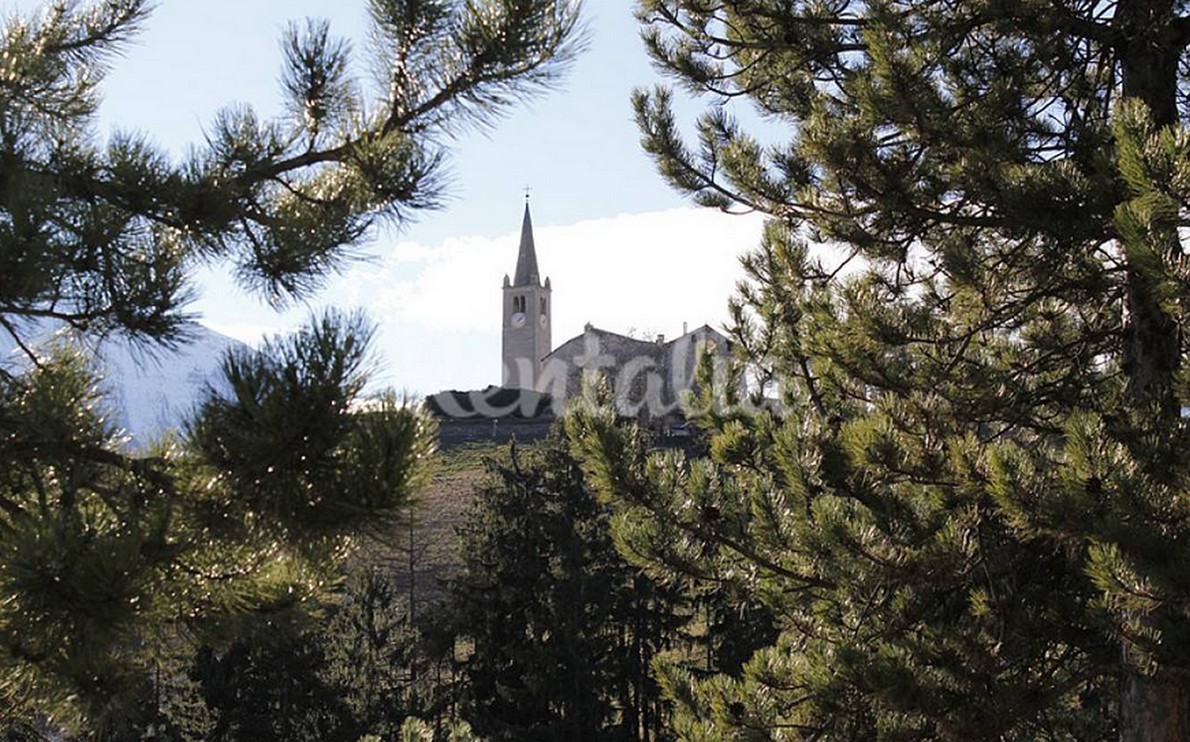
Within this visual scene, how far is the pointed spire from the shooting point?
90.6m

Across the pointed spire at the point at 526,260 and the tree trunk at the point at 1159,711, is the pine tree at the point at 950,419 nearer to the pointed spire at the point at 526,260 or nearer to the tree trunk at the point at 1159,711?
the tree trunk at the point at 1159,711

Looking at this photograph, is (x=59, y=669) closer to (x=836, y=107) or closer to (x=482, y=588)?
(x=836, y=107)

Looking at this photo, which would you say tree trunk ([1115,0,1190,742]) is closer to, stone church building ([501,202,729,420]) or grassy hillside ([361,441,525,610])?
grassy hillside ([361,441,525,610])

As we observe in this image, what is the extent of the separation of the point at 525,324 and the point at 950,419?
83.0 meters

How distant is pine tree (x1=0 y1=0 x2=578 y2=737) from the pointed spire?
3364 inches

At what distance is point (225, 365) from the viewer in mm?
3219

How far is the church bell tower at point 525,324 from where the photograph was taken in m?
86.1

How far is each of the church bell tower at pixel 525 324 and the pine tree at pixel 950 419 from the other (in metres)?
78.8

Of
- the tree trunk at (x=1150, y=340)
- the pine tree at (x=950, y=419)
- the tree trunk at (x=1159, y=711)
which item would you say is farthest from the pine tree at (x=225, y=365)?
the tree trunk at (x=1159, y=711)

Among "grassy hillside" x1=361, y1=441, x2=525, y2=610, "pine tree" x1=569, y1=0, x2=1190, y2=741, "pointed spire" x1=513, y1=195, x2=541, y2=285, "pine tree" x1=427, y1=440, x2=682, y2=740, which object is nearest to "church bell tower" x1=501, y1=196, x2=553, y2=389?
"pointed spire" x1=513, y1=195, x2=541, y2=285

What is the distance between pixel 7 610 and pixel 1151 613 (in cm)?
427

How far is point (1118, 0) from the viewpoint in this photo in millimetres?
5523

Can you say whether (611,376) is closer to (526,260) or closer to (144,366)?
(526,260)

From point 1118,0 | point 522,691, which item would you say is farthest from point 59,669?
point 522,691
